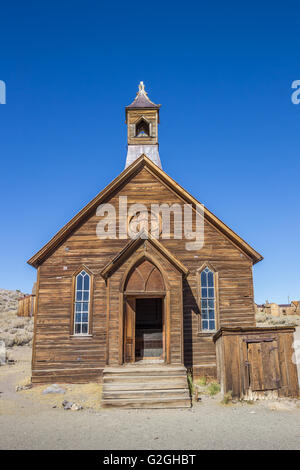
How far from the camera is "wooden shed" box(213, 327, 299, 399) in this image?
10.9m

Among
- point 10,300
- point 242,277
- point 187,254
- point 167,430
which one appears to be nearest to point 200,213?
point 187,254

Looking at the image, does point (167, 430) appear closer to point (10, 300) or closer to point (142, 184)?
point (142, 184)

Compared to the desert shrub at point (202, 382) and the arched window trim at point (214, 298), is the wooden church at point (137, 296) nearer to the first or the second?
the arched window trim at point (214, 298)

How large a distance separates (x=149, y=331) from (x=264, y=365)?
4880 millimetres

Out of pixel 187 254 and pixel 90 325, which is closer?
pixel 90 325

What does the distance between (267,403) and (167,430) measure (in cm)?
393

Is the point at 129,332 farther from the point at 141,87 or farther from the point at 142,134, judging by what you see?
the point at 141,87

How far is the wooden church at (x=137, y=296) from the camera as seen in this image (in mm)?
12266

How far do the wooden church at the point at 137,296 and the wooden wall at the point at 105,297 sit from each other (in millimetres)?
37

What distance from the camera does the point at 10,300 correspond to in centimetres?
5272

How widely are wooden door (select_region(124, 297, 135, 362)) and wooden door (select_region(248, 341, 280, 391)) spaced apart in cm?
388

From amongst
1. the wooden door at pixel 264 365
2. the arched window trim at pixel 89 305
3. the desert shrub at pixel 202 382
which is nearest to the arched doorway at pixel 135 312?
the desert shrub at pixel 202 382

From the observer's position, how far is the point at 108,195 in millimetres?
14836
